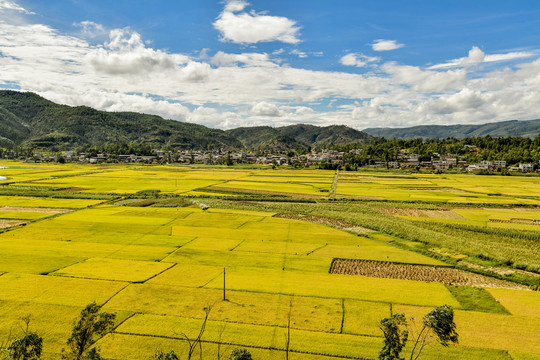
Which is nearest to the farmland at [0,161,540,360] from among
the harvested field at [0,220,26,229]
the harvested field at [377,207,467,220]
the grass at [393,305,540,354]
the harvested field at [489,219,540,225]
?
the grass at [393,305,540,354]

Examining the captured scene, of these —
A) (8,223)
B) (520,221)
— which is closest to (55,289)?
(8,223)

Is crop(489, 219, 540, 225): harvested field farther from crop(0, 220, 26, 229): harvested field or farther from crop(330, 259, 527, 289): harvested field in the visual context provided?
crop(0, 220, 26, 229): harvested field

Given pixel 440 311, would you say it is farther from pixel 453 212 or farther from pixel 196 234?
pixel 453 212

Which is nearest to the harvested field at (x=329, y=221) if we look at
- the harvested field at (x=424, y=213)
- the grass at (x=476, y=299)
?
the harvested field at (x=424, y=213)

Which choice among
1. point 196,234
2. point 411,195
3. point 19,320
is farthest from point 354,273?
point 411,195

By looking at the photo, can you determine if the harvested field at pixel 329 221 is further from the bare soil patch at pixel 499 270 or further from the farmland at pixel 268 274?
the bare soil patch at pixel 499 270

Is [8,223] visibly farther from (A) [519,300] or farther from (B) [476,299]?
(A) [519,300]
